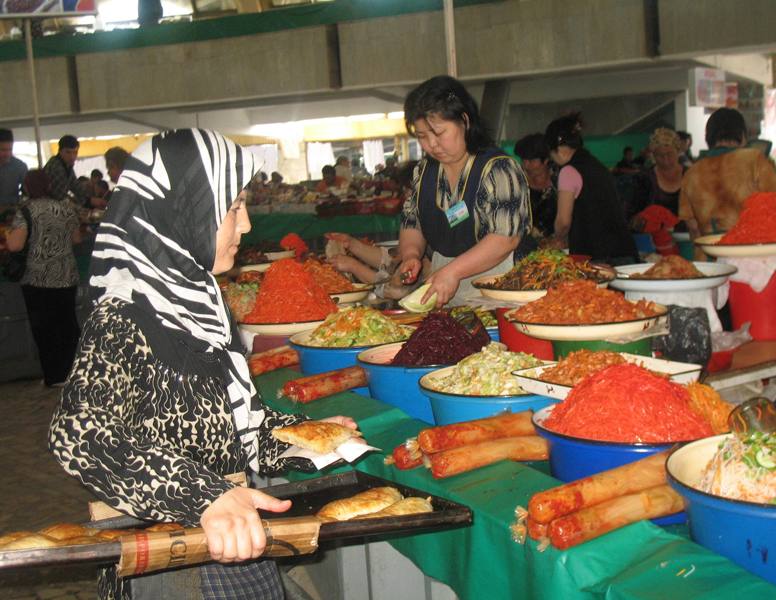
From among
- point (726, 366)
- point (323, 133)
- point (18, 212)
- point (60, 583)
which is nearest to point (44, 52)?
point (323, 133)

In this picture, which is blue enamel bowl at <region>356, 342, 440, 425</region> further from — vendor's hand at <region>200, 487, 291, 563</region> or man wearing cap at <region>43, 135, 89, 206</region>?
→ man wearing cap at <region>43, 135, 89, 206</region>

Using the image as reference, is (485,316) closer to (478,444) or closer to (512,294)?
(512,294)

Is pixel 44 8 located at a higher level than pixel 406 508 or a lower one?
higher

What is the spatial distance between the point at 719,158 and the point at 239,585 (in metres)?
3.56

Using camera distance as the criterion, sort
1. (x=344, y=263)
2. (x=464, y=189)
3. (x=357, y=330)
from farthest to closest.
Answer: (x=344, y=263)
(x=464, y=189)
(x=357, y=330)

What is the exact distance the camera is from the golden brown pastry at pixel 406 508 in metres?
1.46

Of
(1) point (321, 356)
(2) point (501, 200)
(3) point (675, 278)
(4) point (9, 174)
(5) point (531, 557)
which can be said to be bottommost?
(5) point (531, 557)

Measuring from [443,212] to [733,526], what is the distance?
2158 millimetres

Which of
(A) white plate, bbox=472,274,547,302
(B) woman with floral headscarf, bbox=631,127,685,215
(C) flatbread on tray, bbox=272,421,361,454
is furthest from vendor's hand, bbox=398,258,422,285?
(B) woman with floral headscarf, bbox=631,127,685,215

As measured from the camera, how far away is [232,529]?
1253 mm

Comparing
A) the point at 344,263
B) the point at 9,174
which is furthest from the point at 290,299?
the point at 9,174

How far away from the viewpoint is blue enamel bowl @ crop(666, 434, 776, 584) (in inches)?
45.6

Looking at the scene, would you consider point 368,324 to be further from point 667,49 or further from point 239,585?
point 667,49

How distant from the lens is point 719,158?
4293 mm
